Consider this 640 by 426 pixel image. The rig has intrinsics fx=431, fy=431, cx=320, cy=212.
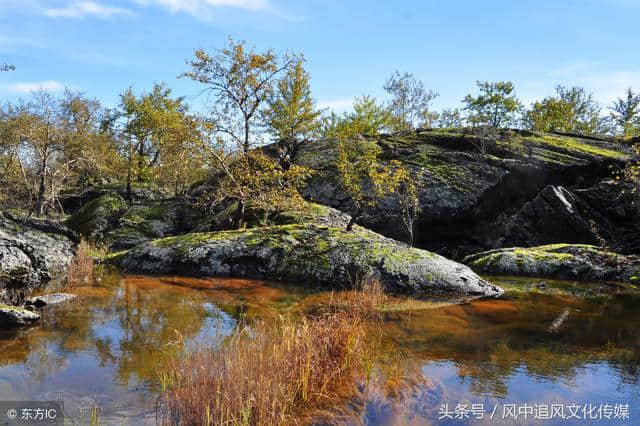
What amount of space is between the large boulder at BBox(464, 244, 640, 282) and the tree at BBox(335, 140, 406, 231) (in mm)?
5545

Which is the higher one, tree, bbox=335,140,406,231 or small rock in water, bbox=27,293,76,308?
tree, bbox=335,140,406,231

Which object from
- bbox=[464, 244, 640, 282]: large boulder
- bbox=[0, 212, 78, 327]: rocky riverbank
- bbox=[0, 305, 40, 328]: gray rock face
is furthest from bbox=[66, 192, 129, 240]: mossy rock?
bbox=[464, 244, 640, 282]: large boulder

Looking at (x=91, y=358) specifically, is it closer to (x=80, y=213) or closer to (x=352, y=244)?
(x=352, y=244)

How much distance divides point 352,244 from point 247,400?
11.2 meters

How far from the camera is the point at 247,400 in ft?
14.8

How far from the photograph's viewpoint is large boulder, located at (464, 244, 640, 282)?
1736 cm

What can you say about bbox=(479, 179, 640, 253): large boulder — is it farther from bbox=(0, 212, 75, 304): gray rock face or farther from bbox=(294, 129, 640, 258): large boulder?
bbox=(0, 212, 75, 304): gray rock face

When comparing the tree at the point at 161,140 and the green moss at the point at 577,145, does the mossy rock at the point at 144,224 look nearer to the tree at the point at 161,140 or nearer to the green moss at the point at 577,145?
the tree at the point at 161,140

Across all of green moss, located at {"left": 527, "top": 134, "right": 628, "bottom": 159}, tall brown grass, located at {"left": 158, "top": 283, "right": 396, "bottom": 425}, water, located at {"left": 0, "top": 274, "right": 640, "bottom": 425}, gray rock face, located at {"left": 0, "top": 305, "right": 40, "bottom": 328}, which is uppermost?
green moss, located at {"left": 527, "top": 134, "right": 628, "bottom": 159}

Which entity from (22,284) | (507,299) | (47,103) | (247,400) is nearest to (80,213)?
(47,103)

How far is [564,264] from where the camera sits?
18.0m

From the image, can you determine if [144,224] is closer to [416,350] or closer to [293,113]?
[293,113]

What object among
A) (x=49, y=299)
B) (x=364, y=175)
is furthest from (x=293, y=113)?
(x=49, y=299)

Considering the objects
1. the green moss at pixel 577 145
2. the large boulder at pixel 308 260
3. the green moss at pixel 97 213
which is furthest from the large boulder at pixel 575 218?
the green moss at pixel 97 213
